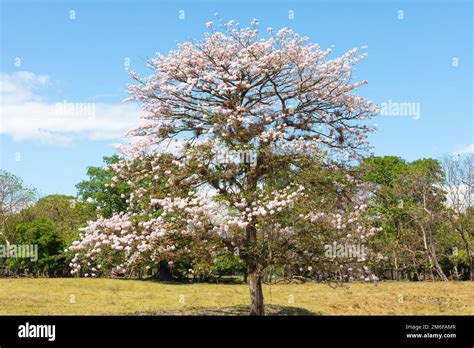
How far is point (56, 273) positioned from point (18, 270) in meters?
6.62

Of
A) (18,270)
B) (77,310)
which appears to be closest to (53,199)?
(18,270)

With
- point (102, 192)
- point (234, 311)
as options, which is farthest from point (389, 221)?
point (234, 311)

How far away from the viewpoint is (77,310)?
1201 inches

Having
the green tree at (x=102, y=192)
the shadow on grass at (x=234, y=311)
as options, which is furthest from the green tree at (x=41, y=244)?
the shadow on grass at (x=234, y=311)

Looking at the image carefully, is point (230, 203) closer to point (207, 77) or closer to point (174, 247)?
point (174, 247)

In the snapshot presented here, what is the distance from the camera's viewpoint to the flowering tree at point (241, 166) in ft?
66.4
